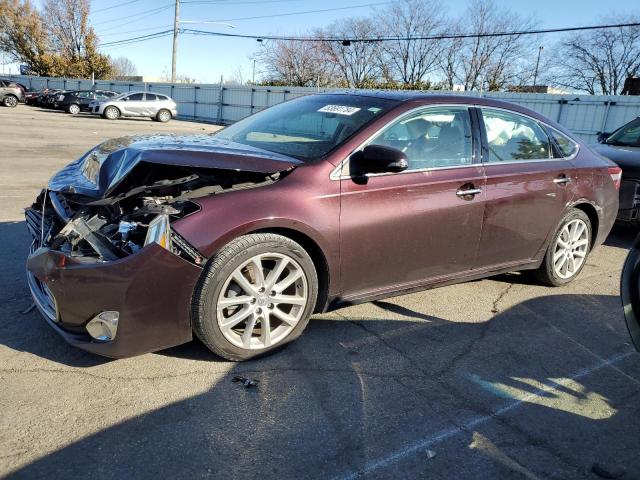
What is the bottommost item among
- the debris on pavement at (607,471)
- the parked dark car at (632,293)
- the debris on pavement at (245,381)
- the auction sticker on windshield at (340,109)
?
the debris on pavement at (245,381)

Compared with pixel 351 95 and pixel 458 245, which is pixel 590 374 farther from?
pixel 351 95

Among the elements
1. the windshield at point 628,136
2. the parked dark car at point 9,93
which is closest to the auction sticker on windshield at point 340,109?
the windshield at point 628,136

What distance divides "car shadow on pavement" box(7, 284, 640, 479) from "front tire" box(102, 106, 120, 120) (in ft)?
94.8

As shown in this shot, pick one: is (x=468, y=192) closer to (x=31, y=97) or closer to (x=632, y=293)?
(x=632, y=293)

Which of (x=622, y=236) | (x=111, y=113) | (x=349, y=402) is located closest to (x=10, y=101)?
(x=111, y=113)

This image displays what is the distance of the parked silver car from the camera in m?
29.6

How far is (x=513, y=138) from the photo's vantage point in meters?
4.57

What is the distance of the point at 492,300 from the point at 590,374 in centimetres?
126

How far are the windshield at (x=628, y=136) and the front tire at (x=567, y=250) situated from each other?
3.38 metres

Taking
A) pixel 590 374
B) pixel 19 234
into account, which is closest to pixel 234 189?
pixel 590 374

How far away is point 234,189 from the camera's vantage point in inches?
129

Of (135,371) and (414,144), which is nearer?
(135,371)

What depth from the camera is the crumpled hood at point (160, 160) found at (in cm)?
325

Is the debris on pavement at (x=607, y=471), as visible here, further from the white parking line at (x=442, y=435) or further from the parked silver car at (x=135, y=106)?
the parked silver car at (x=135, y=106)
